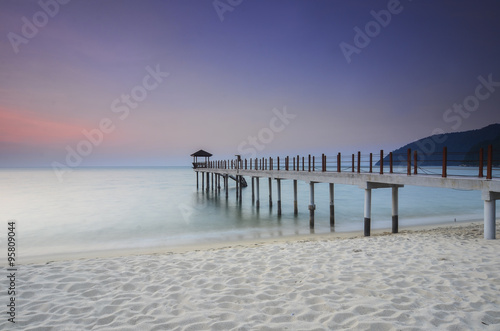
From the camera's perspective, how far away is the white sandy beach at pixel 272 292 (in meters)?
3.52

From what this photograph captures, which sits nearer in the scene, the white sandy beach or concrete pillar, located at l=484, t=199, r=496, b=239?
the white sandy beach

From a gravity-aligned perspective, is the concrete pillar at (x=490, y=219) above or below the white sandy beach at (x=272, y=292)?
above

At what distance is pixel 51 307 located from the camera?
4.08 metres

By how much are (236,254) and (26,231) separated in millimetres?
15483

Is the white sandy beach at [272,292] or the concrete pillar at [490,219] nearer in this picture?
the white sandy beach at [272,292]

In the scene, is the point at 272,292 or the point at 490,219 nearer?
the point at 272,292

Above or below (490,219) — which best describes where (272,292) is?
below

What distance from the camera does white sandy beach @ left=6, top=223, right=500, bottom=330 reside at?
3.52 m

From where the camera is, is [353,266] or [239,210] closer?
[353,266]

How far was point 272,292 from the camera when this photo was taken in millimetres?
4395

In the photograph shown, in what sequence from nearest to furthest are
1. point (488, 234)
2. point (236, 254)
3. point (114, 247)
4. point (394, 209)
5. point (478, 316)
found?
point (478, 316)
point (236, 254)
point (488, 234)
point (394, 209)
point (114, 247)

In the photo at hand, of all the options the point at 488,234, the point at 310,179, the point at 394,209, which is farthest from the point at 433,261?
the point at 310,179

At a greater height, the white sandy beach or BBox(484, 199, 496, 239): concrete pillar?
BBox(484, 199, 496, 239): concrete pillar

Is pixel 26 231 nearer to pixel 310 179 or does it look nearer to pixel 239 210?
pixel 239 210
